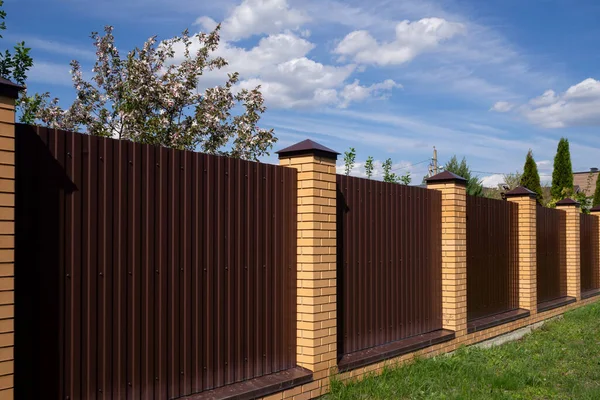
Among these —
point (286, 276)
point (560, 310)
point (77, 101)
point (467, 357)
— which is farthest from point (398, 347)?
point (77, 101)

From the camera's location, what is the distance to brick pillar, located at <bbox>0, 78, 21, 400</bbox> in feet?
11.1

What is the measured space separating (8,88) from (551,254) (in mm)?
11745

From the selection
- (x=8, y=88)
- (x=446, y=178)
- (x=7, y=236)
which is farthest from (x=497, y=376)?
(x=8, y=88)

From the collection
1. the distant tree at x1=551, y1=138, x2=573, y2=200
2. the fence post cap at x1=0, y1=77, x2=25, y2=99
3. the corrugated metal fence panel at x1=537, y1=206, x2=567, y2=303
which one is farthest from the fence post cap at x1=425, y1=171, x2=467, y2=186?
the distant tree at x1=551, y1=138, x2=573, y2=200

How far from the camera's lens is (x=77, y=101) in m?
13.1

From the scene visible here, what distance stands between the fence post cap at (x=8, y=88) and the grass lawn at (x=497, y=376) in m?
3.72

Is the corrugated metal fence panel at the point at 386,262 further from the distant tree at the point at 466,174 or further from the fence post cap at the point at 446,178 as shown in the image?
the distant tree at the point at 466,174

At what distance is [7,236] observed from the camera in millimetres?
3412

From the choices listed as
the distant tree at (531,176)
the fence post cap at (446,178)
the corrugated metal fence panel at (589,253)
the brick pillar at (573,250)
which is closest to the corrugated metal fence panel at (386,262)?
the fence post cap at (446,178)

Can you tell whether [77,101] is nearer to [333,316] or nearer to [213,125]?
[213,125]

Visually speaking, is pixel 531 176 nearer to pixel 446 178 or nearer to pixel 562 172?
pixel 562 172

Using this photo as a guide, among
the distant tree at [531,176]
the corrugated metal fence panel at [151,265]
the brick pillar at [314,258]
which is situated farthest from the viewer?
the distant tree at [531,176]

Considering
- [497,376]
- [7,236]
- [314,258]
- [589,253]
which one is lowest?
[497,376]

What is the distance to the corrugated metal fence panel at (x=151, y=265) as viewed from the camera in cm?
378
